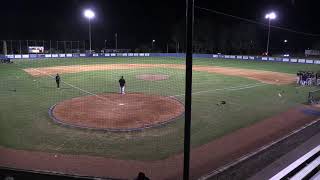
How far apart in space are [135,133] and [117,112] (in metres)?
3.76

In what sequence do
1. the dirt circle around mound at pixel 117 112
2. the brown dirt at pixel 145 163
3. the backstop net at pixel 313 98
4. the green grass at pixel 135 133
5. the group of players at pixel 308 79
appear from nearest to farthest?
1. the brown dirt at pixel 145 163
2. the green grass at pixel 135 133
3. the dirt circle around mound at pixel 117 112
4. the backstop net at pixel 313 98
5. the group of players at pixel 308 79

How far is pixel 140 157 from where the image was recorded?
11.9 m

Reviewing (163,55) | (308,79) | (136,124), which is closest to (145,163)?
(136,124)

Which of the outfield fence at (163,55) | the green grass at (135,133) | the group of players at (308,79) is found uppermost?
the outfield fence at (163,55)

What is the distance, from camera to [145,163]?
11320mm

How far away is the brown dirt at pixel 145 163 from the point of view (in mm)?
10508

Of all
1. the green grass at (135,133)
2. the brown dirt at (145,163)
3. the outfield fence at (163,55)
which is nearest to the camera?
the brown dirt at (145,163)

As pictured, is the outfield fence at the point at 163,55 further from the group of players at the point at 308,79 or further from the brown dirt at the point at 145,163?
the brown dirt at the point at 145,163

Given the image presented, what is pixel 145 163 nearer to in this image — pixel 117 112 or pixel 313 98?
pixel 117 112

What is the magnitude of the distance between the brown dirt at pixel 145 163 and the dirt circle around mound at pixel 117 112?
3587 mm

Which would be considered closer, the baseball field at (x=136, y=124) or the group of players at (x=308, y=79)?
the baseball field at (x=136, y=124)

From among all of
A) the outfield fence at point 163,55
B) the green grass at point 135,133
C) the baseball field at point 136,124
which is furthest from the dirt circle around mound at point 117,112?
the outfield fence at point 163,55

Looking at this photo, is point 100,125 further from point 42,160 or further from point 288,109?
point 288,109

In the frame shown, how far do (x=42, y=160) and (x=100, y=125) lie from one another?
452 centimetres
